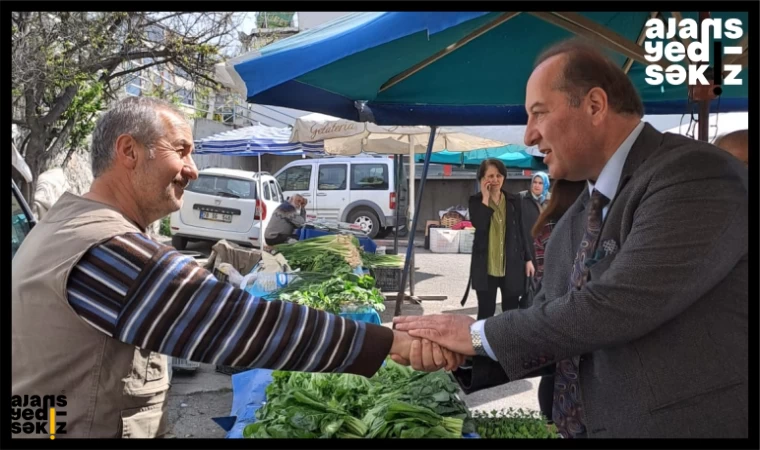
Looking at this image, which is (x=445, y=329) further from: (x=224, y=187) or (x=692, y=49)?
(x=224, y=187)

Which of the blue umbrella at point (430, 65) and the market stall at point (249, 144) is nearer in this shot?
the blue umbrella at point (430, 65)

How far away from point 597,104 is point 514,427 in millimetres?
1630

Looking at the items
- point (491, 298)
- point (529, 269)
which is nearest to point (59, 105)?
point (491, 298)

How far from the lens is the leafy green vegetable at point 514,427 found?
2.64m

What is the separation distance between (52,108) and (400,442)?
9783 millimetres

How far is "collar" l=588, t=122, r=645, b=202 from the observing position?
1.68 metres

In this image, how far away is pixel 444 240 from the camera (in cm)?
1544

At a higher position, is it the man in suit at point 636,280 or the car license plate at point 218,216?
the man in suit at point 636,280

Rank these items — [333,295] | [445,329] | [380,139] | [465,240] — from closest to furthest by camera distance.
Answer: [445,329], [333,295], [380,139], [465,240]

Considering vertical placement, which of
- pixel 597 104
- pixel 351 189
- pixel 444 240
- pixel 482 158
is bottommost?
pixel 444 240

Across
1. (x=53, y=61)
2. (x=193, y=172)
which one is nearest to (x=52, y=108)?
(x=53, y=61)

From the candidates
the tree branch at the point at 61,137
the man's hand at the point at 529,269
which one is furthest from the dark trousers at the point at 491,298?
the tree branch at the point at 61,137

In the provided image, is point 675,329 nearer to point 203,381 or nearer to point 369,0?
point 369,0

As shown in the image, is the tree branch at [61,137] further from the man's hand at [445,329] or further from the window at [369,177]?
the man's hand at [445,329]
